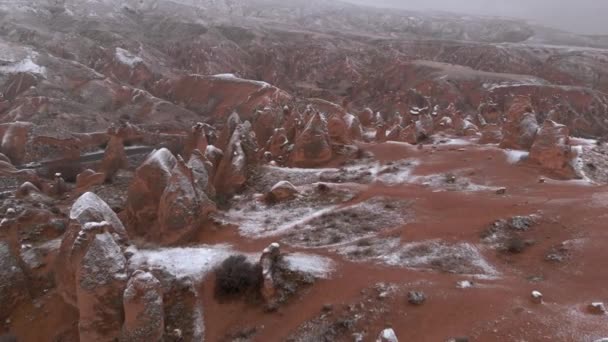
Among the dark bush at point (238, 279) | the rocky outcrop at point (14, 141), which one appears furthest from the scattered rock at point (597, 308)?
the rocky outcrop at point (14, 141)

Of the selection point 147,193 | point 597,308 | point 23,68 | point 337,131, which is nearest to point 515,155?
point 337,131

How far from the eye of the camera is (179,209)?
19578mm

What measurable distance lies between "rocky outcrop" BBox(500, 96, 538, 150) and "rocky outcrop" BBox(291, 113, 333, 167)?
11983 mm

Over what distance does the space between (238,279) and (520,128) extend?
2209 centimetres

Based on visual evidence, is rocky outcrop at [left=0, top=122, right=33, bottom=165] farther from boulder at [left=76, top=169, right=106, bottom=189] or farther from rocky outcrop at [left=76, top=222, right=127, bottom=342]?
rocky outcrop at [left=76, top=222, right=127, bottom=342]

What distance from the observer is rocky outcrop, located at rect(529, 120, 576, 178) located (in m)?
25.6

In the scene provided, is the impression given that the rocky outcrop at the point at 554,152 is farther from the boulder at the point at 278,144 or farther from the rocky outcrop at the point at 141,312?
the rocky outcrop at the point at 141,312

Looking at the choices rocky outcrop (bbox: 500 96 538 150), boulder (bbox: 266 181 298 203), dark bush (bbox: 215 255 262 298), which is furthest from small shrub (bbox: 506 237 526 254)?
rocky outcrop (bbox: 500 96 538 150)

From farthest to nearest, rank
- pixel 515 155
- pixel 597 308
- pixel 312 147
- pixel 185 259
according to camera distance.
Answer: pixel 312 147 < pixel 515 155 < pixel 185 259 < pixel 597 308

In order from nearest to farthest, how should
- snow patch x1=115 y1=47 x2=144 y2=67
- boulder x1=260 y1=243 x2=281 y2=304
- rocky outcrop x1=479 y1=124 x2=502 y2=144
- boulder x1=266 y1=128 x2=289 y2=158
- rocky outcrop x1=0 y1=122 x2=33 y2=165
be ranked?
boulder x1=260 y1=243 x2=281 y2=304, boulder x1=266 y1=128 x2=289 y2=158, rocky outcrop x1=479 y1=124 x2=502 y2=144, rocky outcrop x1=0 y1=122 x2=33 y2=165, snow patch x1=115 y1=47 x2=144 y2=67

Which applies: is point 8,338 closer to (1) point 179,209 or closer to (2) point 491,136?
(1) point 179,209

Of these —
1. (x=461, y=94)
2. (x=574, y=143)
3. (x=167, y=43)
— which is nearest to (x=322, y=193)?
(x=574, y=143)

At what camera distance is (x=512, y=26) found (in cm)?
17812

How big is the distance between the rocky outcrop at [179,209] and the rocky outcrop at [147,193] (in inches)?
29.4
